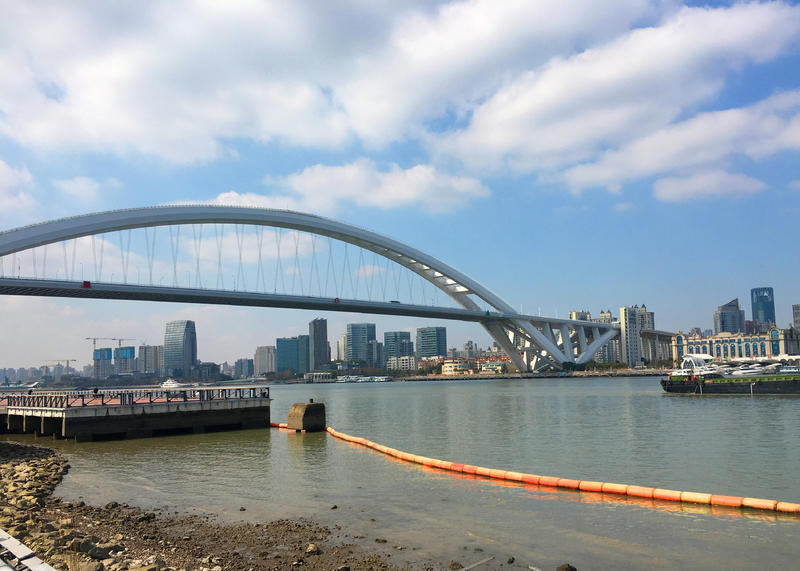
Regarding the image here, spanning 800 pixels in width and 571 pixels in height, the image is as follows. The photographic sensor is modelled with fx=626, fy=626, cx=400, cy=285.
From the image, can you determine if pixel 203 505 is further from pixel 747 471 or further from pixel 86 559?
pixel 747 471

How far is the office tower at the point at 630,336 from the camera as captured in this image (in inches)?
7244

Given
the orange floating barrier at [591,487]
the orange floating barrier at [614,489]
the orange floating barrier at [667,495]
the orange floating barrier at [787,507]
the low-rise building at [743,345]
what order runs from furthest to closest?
the low-rise building at [743,345] → the orange floating barrier at [591,487] → the orange floating barrier at [614,489] → the orange floating barrier at [667,495] → the orange floating barrier at [787,507]

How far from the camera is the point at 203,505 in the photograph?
13430 mm

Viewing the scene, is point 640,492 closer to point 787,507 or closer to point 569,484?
point 569,484

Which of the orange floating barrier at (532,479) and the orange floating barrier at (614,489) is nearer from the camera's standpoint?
the orange floating barrier at (614,489)

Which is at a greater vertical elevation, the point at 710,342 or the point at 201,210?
the point at 201,210

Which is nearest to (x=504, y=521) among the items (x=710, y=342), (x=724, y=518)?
(x=724, y=518)

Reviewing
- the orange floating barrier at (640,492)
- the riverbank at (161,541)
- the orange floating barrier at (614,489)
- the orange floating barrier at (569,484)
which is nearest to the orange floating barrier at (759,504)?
the orange floating barrier at (640,492)

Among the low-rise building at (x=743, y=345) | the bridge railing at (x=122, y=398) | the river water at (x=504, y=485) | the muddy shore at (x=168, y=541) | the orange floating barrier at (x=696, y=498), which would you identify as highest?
the bridge railing at (x=122, y=398)

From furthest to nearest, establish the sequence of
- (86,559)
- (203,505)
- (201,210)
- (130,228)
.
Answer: (201,210) → (130,228) → (203,505) → (86,559)

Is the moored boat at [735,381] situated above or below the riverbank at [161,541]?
below

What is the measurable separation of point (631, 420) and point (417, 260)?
5487 cm

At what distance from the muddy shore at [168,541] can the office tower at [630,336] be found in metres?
182

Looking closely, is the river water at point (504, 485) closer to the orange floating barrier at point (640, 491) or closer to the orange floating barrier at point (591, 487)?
the orange floating barrier at point (640, 491)
